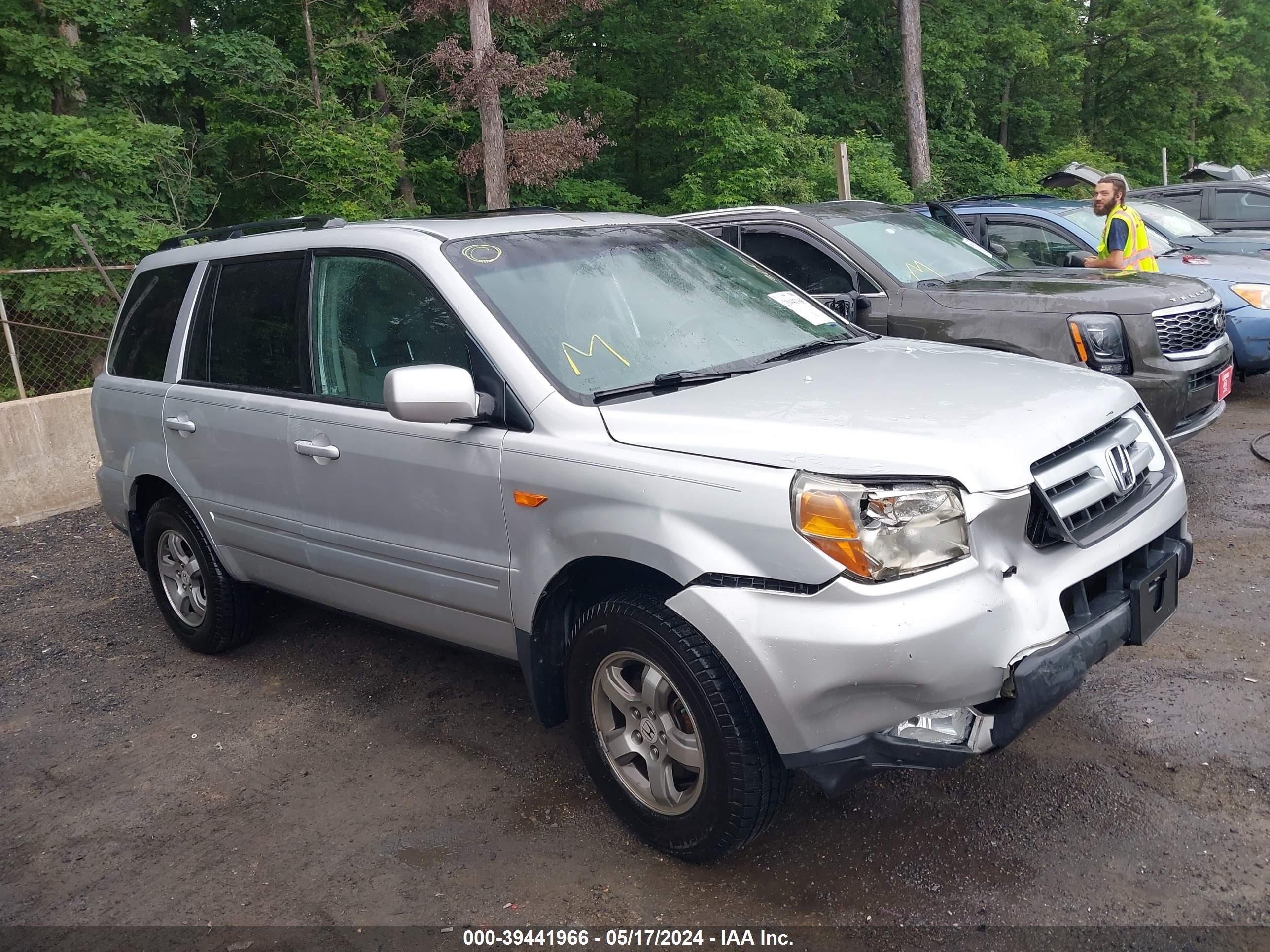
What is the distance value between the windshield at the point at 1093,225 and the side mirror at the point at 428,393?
6.76m

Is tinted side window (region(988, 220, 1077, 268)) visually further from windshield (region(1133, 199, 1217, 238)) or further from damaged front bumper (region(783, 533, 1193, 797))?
damaged front bumper (region(783, 533, 1193, 797))

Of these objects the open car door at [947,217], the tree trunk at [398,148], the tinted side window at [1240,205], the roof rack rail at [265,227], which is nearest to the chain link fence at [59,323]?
the tree trunk at [398,148]

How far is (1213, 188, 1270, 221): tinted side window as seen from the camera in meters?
13.6

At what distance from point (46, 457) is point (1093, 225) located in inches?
354

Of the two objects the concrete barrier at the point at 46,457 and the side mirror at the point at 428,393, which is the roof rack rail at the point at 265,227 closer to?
the side mirror at the point at 428,393

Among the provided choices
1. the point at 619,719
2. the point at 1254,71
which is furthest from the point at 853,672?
the point at 1254,71

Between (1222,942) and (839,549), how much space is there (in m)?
1.37

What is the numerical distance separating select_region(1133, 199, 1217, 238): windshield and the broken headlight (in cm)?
968

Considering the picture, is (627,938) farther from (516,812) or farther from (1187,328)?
(1187,328)

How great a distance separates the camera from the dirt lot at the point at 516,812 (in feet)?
10.1

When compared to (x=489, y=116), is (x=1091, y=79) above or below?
above

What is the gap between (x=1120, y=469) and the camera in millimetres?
3334

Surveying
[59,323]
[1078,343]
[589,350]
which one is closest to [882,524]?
[589,350]

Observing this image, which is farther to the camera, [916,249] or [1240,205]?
[1240,205]
